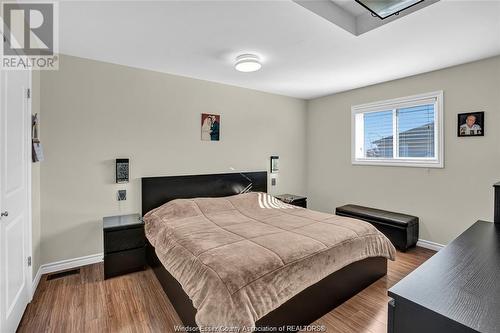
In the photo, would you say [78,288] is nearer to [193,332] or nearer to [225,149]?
[193,332]

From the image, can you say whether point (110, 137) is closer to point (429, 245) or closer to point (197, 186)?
point (197, 186)

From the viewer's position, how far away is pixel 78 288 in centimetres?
244

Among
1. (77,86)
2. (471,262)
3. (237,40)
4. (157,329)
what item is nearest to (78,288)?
(157,329)

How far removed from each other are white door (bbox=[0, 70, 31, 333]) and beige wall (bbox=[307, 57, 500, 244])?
436 cm

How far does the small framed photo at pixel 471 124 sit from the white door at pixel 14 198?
15.0ft

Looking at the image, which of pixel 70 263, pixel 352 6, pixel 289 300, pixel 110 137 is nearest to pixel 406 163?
pixel 352 6

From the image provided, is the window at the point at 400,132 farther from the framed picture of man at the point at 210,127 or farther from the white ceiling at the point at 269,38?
the framed picture of man at the point at 210,127

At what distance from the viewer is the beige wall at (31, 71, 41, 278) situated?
2383mm

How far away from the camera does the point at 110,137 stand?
306 centimetres

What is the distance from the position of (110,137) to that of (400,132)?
4.17 m

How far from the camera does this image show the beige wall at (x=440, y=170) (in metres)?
2.96

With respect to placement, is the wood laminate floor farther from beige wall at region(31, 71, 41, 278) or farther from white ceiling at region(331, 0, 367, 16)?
white ceiling at region(331, 0, 367, 16)

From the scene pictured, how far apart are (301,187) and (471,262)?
397 cm

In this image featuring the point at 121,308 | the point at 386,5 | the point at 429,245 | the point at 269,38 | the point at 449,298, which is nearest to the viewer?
the point at 449,298
